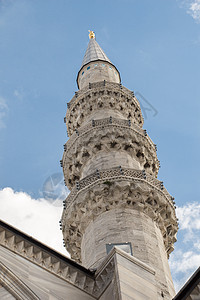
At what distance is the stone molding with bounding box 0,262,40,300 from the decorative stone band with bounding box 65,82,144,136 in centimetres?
1279

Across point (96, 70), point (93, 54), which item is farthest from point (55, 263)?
point (93, 54)

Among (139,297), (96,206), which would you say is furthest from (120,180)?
(139,297)

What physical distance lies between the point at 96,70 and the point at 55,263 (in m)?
16.5

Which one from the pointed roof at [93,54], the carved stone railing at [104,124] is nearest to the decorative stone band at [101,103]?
the carved stone railing at [104,124]

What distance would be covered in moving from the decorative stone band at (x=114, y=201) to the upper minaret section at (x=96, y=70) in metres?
8.72

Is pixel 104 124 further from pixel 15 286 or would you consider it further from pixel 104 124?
pixel 15 286

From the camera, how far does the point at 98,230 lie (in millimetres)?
A: 14250

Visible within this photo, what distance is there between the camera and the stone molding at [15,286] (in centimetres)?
→ 778

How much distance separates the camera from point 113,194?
15.1m

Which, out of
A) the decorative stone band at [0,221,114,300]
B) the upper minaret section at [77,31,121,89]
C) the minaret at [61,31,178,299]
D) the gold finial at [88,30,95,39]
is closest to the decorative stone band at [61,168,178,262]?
the minaret at [61,31,178,299]

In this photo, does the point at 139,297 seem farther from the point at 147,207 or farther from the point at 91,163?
the point at 91,163

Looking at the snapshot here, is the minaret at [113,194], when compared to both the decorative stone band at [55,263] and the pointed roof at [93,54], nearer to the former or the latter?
the decorative stone band at [55,263]

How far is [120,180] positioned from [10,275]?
765 cm

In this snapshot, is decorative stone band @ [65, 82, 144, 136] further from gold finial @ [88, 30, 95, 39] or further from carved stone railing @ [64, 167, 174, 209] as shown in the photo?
gold finial @ [88, 30, 95, 39]
